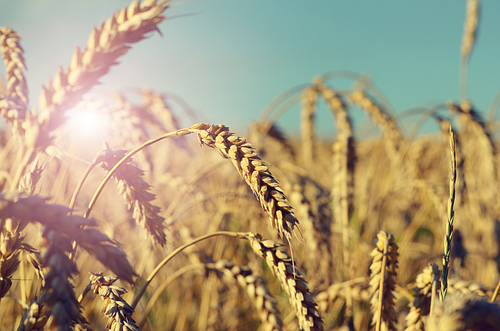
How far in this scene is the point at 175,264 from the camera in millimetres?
2586

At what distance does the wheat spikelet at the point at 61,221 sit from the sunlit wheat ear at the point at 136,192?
32 centimetres

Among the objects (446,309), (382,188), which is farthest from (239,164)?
(382,188)

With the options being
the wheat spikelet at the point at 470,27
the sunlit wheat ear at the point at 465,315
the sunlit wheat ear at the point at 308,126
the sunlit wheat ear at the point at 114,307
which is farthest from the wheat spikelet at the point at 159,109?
the wheat spikelet at the point at 470,27

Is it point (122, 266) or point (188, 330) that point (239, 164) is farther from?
point (188, 330)

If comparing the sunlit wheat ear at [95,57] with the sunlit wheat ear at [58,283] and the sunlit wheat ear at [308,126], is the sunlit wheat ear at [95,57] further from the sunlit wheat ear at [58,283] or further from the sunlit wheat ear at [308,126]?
the sunlit wheat ear at [308,126]

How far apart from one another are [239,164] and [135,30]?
0.57 metres

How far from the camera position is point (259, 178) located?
73 centimetres

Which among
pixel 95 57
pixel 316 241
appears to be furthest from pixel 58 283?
pixel 316 241

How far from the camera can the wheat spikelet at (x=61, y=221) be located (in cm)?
55

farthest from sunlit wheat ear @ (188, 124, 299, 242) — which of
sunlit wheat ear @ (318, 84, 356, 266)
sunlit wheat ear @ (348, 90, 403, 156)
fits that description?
sunlit wheat ear @ (348, 90, 403, 156)

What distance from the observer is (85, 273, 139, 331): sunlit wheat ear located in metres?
0.74

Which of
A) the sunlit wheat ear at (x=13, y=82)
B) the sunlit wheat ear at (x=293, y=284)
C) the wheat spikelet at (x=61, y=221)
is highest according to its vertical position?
the sunlit wheat ear at (x=13, y=82)

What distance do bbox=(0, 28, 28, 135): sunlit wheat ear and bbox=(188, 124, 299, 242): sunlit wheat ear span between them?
25.0 inches

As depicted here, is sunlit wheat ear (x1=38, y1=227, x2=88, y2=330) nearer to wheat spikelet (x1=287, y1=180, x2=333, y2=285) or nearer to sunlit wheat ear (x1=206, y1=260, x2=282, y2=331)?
sunlit wheat ear (x1=206, y1=260, x2=282, y2=331)
